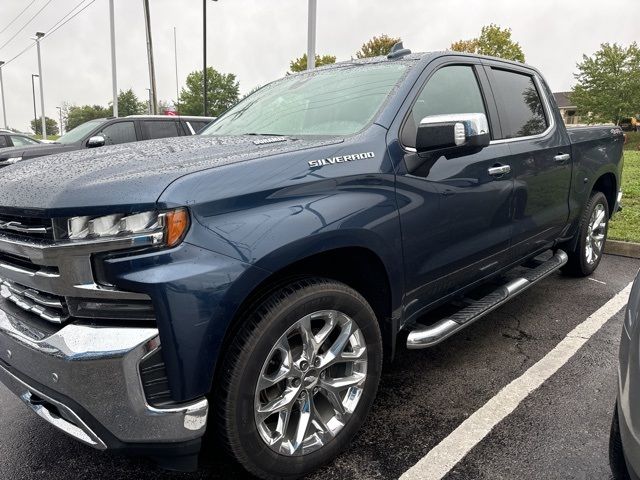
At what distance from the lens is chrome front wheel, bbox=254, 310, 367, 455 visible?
1940mm

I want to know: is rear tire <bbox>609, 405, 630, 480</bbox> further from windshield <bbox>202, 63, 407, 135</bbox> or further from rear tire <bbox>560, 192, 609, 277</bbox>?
rear tire <bbox>560, 192, 609, 277</bbox>

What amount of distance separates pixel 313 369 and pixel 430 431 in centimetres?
81

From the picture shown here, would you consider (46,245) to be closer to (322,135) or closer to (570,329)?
(322,135)

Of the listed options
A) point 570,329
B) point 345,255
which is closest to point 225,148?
point 345,255

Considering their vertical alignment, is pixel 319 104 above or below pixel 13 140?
below

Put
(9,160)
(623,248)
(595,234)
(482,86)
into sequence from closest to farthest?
(482,86)
(595,234)
(623,248)
(9,160)

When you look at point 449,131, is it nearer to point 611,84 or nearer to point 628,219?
point 628,219

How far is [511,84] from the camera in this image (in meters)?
3.54

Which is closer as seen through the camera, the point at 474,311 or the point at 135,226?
the point at 135,226

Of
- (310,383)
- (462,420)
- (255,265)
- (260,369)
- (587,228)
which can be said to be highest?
(255,265)

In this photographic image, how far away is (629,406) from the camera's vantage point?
59.4 inches

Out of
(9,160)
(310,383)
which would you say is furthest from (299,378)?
(9,160)

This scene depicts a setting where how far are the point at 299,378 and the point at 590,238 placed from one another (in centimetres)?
367

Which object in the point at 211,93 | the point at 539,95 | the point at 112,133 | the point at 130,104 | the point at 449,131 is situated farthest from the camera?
the point at 130,104
